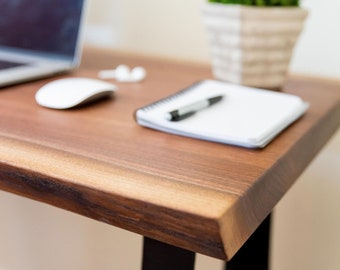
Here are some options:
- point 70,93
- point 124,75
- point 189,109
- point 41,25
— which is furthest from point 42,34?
point 189,109

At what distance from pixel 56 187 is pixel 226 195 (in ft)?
0.42

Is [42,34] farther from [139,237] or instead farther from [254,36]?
[139,237]

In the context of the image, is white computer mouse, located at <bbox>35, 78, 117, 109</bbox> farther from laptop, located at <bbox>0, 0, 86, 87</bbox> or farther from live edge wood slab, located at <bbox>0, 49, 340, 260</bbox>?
laptop, located at <bbox>0, 0, 86, 87</bbox>

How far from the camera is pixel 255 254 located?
2.56ft

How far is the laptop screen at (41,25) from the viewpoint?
773 mm

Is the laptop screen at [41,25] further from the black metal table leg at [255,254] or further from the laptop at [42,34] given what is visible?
the black metal table leg at [255,254]

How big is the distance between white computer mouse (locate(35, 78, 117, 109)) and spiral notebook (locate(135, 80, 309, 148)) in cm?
7

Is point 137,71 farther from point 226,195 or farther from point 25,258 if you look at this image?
point 25,258

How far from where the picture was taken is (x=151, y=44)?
1.08m

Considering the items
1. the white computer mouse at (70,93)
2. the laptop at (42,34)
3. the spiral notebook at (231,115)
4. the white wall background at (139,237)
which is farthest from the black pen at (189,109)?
the white wall background at (139,237)

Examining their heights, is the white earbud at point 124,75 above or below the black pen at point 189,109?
below

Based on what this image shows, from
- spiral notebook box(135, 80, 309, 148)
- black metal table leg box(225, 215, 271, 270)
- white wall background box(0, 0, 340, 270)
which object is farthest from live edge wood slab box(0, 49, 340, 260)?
white wall background box(0, 0, 340, 270)

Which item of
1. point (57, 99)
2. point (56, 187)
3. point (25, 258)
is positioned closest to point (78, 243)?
point (25, 258)

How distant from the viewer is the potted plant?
26.4 inches
